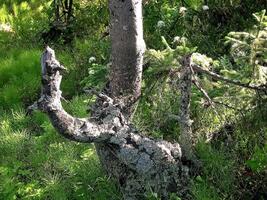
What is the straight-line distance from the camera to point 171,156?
462 centimetres

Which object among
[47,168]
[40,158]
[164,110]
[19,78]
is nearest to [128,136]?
[164,110]

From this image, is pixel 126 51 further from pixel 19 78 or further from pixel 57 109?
pixel 19 78

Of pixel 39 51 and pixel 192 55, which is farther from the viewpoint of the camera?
pixel 39 51

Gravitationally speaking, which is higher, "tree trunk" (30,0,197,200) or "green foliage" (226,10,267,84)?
"green foliage" (226,10,267,84)

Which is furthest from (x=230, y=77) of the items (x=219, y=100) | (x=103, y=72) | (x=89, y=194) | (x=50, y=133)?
(x=50, y=133)

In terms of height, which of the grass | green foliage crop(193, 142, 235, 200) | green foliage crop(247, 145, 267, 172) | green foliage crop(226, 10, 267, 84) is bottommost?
the grass

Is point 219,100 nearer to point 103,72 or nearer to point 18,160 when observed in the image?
Answer: point 103,72

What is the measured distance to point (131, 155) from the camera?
4.48 metres

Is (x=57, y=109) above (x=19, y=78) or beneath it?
above

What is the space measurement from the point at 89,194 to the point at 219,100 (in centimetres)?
154

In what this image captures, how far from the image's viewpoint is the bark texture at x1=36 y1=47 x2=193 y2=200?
4.41 m

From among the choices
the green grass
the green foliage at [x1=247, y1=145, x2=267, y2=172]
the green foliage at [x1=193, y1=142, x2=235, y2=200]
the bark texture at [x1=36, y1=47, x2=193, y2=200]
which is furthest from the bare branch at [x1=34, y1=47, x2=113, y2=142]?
the green foliage at [x1=247, y1=145, x2=267, y2=172]

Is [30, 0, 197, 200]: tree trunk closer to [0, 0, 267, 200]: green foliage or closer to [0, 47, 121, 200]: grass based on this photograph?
[0, 0, 267, 200]: green foliage

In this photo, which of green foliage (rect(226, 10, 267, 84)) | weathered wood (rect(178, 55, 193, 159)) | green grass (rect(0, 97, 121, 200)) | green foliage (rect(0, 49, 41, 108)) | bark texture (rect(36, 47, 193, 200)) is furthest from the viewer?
A: green foliage (rect(0, 49, 41, 108))
